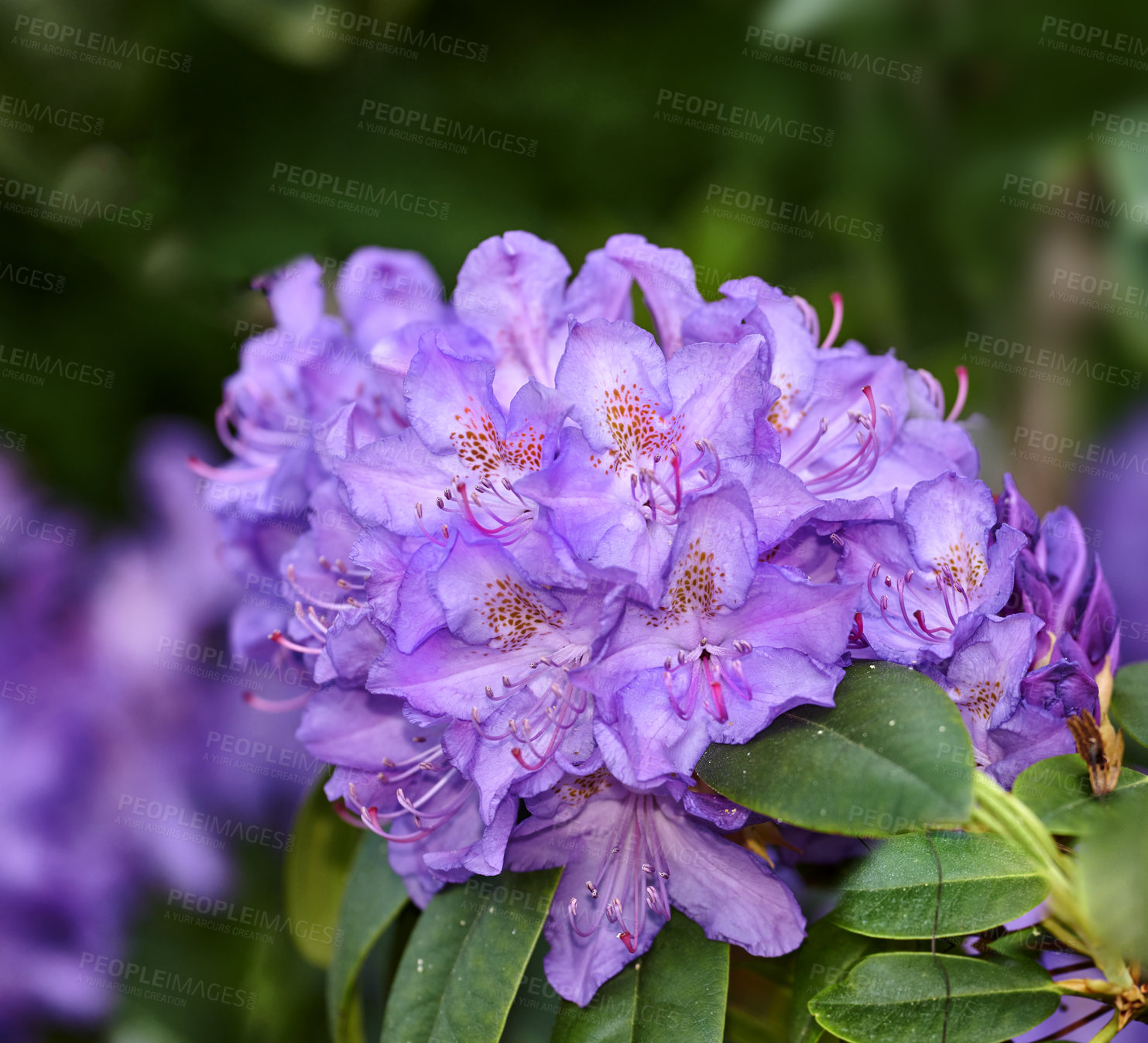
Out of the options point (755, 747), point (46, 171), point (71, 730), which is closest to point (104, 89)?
point (46, 171)

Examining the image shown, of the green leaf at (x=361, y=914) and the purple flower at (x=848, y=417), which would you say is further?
the green leaf at (x=361, y=914)

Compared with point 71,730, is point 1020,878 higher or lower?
higher

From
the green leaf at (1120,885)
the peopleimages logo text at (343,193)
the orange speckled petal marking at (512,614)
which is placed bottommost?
the green leaf at (1120,885)

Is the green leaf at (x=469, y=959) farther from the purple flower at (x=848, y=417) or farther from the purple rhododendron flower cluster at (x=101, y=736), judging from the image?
the purple rhododendron flower cluster at (x=101, y=736)

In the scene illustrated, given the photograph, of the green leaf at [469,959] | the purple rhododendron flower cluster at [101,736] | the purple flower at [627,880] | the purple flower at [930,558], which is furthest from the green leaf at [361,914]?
the purple rhododendron flower cluster at [101,736]

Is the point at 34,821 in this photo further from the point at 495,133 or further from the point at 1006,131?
Result: the point at 1006,131

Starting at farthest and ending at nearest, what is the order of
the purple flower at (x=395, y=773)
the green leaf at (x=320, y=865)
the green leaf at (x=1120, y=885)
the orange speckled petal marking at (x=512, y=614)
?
1. the green leaf at (x=320, y=865)
2. the purple flower at (x=395, y=773)
3. the orange speckled petal marking at (x=512, y=614)
4. the green leaf at (x=1120, y=885)

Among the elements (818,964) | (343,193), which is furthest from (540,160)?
(818,964)

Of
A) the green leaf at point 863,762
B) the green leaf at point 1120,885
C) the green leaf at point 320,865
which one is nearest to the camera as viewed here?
the green leaf at point 1120,885
